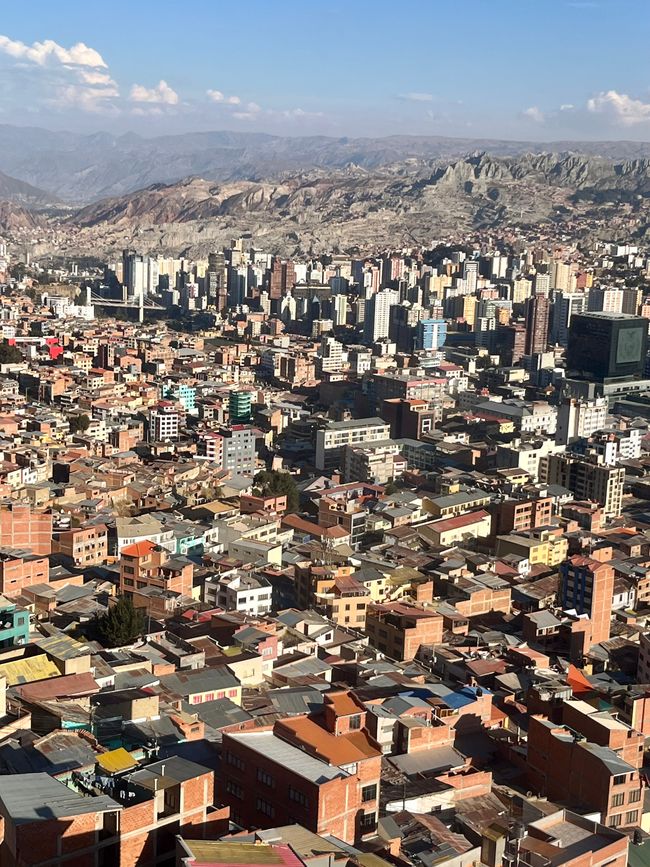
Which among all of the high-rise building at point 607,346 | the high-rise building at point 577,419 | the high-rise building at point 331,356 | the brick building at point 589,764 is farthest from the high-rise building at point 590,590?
the high-rise building at point 331,356

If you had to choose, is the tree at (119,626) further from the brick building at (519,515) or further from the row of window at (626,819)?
the brick building at (519,515)

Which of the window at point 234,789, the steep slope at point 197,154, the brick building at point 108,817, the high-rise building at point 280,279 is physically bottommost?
the window at point 234,789

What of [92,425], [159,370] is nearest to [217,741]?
[92,425]

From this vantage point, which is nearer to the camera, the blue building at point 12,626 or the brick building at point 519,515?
the blue building at point 12,626

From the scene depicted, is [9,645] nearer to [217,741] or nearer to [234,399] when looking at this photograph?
[217,741]

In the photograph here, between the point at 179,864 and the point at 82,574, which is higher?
the point at 179,864

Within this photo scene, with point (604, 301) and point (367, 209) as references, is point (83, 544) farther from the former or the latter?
point (367, 209)
